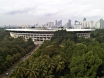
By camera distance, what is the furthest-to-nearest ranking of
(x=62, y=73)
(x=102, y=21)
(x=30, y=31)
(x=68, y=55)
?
(x=102, y=21) < (x=30, y=31) < (x=68, y=55) < (x=62, y=73)

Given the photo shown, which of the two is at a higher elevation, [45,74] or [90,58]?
[90,58]

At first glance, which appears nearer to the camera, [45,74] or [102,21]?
[45,74]

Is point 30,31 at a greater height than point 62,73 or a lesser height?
greater

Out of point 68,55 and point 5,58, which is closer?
point 68,55

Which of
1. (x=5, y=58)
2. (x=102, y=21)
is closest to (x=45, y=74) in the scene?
(x=5, y=58)

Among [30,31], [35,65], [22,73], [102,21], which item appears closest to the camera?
[22,73]

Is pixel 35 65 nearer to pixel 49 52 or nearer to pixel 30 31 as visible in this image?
pixel 49 52

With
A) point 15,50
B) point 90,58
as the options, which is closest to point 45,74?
point 90,58

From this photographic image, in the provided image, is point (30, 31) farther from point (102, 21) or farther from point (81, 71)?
point (102, 21)

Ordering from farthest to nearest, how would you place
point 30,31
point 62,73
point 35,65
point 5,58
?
point 30,31
point 5,58
point 62,73
point 35,65
